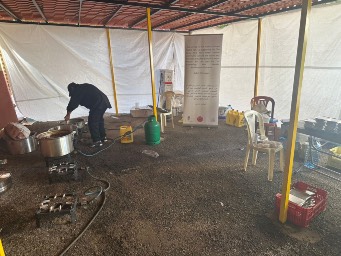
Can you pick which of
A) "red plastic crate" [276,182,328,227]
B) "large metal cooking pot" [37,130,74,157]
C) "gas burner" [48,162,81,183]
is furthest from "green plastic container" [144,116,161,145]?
"red plastic crate" [276,182,328,227]

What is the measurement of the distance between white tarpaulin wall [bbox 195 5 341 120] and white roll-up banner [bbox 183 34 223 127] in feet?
5.29

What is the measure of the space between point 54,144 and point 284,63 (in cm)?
563

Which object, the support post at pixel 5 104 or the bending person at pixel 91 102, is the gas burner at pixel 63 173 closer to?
the bending person at pixel 91 102

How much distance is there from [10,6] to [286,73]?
6.68 meters

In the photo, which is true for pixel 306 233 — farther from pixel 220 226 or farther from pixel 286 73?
pixel 286 73

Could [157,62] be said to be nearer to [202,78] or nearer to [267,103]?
[202,78]

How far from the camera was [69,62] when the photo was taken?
6988 mm

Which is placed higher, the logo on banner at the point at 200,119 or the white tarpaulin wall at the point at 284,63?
the white tarpaulin wall at the point at 284,63

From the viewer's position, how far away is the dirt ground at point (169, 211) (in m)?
2.17

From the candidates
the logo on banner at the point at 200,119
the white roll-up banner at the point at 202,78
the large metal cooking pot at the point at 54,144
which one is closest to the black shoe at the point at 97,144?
the large metal cooking pot at the point at 54,144

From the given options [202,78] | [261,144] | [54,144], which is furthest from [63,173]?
[202,78]

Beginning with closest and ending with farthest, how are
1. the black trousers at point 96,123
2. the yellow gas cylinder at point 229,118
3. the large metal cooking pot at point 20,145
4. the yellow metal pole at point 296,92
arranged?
the yellow metal pole at point 296,92
the large metal cooking pot at point 20,145
the black trousers at point 96,123
the yellow gas cylinder at point 229,118

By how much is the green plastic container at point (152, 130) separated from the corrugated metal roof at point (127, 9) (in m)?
2.38

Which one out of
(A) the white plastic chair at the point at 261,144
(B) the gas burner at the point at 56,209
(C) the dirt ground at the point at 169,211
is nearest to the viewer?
(C) the dirt ground at the point at 169,211
